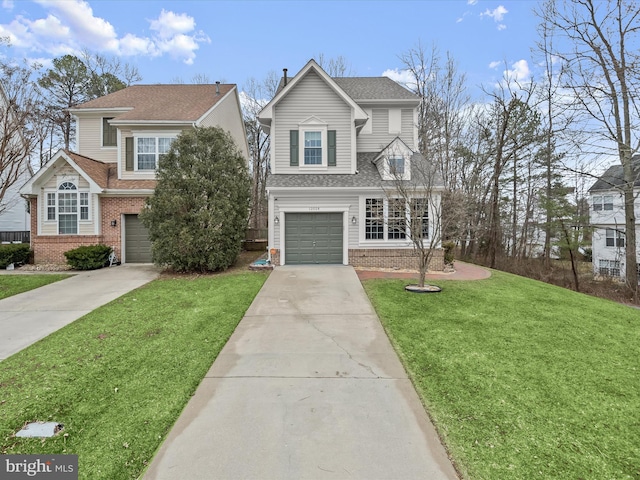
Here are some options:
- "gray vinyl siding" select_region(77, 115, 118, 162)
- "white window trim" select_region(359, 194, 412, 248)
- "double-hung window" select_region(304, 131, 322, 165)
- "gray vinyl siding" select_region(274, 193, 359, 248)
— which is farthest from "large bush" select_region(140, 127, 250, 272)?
"gray vinyl siding" select_region(77, 115, 118, 162)

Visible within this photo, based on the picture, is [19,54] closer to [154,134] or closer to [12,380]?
[154,134]

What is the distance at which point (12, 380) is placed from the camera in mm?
4188

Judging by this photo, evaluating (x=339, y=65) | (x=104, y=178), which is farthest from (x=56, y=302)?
(x=339, y=65)

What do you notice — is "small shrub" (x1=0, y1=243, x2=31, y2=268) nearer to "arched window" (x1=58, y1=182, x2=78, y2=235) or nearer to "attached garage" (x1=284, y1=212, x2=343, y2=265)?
"arched window" (x1=58, y1=182, x2=78, y2=235)

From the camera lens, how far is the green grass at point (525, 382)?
2.85m

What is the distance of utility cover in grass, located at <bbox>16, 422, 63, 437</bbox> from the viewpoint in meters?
3.12

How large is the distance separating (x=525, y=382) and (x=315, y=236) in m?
9.56

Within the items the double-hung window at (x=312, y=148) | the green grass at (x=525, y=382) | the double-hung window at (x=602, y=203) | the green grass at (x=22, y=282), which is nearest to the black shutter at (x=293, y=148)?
the double-hung window at (x=312, y=148)

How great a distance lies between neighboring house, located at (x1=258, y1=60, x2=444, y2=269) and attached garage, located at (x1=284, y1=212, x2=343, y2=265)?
4 centimetres

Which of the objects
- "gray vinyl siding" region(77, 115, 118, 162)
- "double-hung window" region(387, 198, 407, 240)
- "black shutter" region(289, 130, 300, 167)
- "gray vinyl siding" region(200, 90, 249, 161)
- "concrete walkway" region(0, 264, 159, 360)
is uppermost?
"gray vinyl siding" region(200, 90, 249, 161)

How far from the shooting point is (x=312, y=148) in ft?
44.3

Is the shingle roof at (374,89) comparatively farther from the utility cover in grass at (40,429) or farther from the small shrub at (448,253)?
the utility cover in grass at (40,429)

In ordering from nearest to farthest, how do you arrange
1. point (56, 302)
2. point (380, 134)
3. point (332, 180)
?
point (56, 302) → point (332, 180) → point (380, 134)

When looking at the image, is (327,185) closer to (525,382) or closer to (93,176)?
(525,382)
